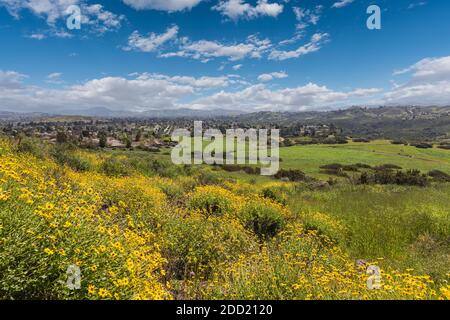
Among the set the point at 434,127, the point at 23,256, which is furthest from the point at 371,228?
the point at 434,127

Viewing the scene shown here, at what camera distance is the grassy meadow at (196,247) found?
12.3ft

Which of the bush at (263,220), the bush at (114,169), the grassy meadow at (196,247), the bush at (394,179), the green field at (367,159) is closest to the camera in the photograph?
the grassy meadow at (196,247)

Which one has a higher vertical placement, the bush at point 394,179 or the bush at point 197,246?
the bush at point 197,246

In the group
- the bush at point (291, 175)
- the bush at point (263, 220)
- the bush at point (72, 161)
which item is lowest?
the bush at point (291, 175)

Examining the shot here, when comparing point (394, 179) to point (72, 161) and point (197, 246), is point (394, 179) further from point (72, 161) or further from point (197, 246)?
point (197, 246)

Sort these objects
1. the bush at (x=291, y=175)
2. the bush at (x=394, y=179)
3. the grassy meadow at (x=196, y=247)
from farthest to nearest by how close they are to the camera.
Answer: the bush at (x=291, y=175) < the bush at (x=394, y=179) < the grassy meadow at (x=196, y=247)

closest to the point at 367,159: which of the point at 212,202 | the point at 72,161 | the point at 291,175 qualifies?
the point at 291,175

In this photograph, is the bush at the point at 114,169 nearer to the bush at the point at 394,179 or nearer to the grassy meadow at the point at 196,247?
the grassy meadow at the point at 196,247

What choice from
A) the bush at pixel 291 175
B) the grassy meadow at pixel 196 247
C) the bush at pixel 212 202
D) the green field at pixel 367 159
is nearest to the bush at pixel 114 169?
the grassy meadow at pixel 196 247

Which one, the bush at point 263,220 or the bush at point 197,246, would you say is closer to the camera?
the bush at point 197,246

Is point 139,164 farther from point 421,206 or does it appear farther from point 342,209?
point 421,206

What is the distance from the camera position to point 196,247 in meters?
6.99

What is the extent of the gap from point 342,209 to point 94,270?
512 inches

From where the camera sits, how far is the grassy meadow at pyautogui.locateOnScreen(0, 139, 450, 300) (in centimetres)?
374
